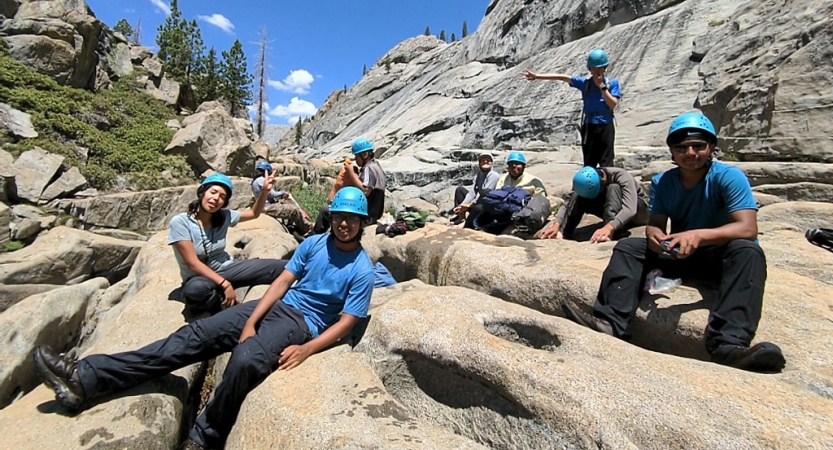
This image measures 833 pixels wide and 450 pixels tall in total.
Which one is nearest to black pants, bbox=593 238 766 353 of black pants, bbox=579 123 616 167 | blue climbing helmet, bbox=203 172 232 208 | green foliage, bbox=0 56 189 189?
black pants, bbox=579 123 616 167

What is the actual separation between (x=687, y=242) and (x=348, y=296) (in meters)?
2.79

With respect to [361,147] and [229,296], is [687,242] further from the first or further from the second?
[361,147]

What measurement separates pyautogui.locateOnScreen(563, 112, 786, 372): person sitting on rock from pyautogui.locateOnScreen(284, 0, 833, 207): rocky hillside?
6.75 meters

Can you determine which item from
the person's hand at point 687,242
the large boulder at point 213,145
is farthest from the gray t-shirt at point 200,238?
the large boulder at point 213,145

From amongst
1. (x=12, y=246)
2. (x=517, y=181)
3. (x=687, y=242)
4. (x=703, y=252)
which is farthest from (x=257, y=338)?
(x=12, y=246)

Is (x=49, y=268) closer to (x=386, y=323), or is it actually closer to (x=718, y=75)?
(x=386, y=323)

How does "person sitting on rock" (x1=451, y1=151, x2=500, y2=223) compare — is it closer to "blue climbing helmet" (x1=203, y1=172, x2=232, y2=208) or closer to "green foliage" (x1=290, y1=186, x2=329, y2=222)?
"blue climbing helmet" (x1=203, y1=172, x2=232, y2=208)

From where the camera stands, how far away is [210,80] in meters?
37.0

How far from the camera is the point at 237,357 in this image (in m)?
3.28

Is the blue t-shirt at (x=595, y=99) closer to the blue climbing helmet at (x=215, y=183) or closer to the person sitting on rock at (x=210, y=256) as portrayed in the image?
the person sitting on rock at (x=210, y=256)

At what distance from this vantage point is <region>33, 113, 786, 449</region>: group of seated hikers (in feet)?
10.6

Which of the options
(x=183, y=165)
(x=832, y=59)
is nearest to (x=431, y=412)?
(x=832, y=59)

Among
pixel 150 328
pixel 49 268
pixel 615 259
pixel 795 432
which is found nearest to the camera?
pixel 795 432

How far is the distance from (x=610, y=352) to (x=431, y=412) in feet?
4.52
